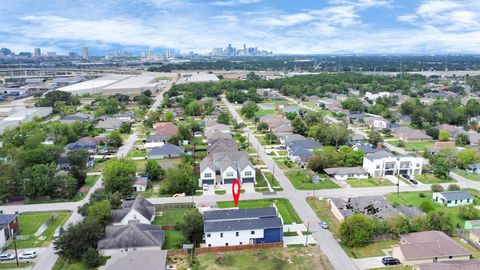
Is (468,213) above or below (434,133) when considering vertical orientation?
below

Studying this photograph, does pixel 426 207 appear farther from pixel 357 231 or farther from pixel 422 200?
→ pixel 357 231

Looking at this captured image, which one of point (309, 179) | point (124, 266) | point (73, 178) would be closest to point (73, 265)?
point (124, 266)

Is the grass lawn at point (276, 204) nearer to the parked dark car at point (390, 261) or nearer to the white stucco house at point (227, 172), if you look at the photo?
the white stucco house at point (227, 172)

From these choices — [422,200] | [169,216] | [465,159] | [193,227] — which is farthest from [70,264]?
[465,159]

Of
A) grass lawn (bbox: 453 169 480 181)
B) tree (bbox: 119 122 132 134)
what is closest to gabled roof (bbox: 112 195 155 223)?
tree (bbox: 119 122 132 134)

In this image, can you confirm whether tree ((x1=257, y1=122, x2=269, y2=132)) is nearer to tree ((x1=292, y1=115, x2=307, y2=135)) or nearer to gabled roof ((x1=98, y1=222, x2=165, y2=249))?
tree ((x1=292, y1=115, x2=307, y2=135))

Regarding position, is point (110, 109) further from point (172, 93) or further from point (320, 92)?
point (320, 92)

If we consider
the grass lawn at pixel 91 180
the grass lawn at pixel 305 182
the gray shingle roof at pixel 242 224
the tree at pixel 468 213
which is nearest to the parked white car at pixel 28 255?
the gray shingle roof at pixel 242 224
